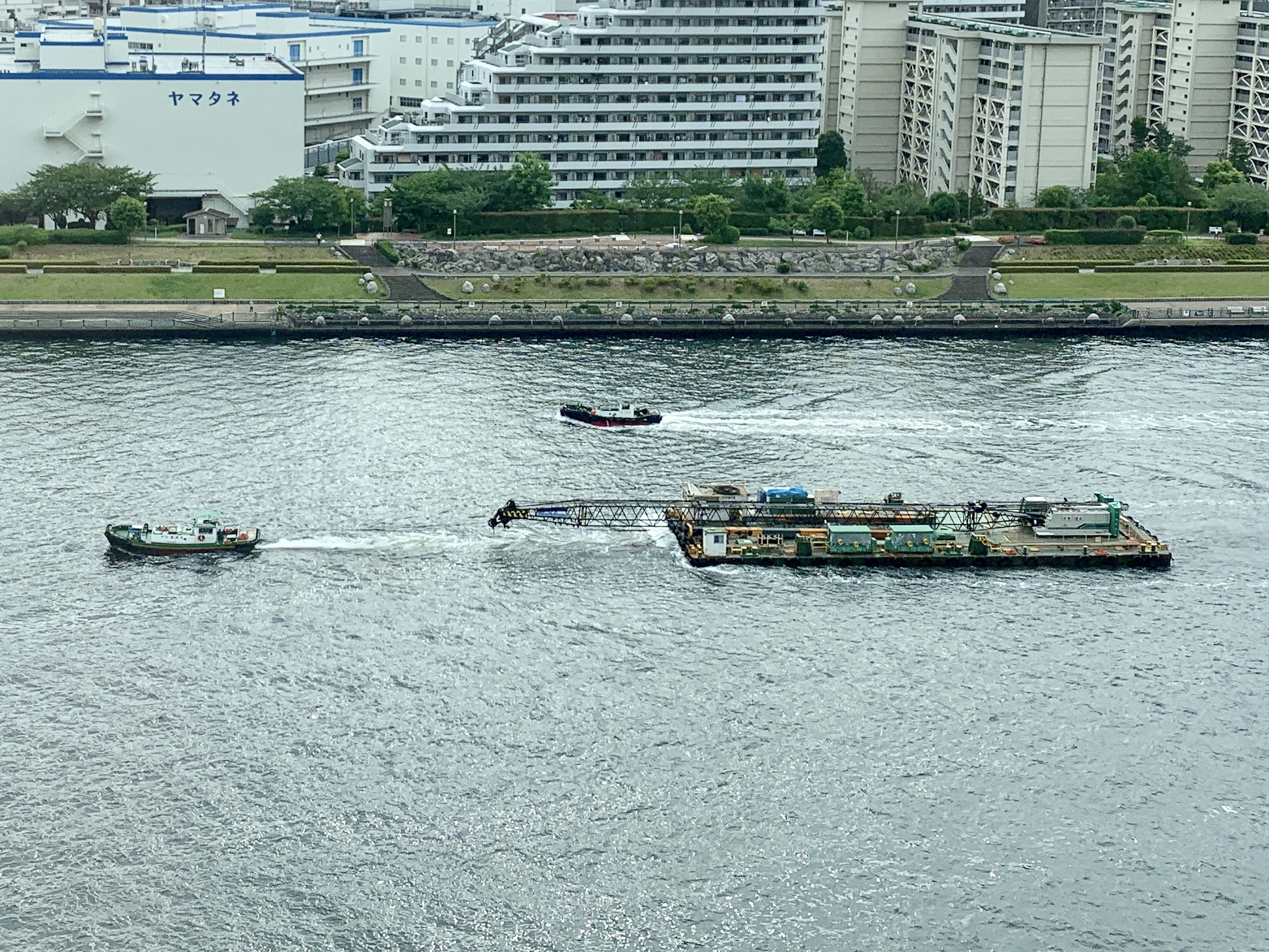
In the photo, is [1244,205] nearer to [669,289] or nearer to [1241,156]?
[1241,156]

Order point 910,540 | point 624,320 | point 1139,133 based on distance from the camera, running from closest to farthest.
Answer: point 910,540 → point 624,320 → point 1139,133

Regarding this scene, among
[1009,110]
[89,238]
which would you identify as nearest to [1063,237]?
[1009,110]

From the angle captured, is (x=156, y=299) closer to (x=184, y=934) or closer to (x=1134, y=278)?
(x=1134, y=278)

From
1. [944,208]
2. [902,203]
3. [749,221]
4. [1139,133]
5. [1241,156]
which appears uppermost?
[1139,133]

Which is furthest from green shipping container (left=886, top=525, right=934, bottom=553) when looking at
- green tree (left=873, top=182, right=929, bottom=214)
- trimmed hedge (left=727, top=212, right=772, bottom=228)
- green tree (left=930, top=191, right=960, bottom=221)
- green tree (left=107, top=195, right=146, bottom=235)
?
green tree (left=107, top=195, right=146, bottom=235)

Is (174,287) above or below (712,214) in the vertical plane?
below

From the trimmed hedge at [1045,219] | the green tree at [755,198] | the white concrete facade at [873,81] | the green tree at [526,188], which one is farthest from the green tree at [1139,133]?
the green tree at [526,188]

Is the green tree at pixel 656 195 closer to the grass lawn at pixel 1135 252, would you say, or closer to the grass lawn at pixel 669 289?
the grass lawn at pixel 669 289
